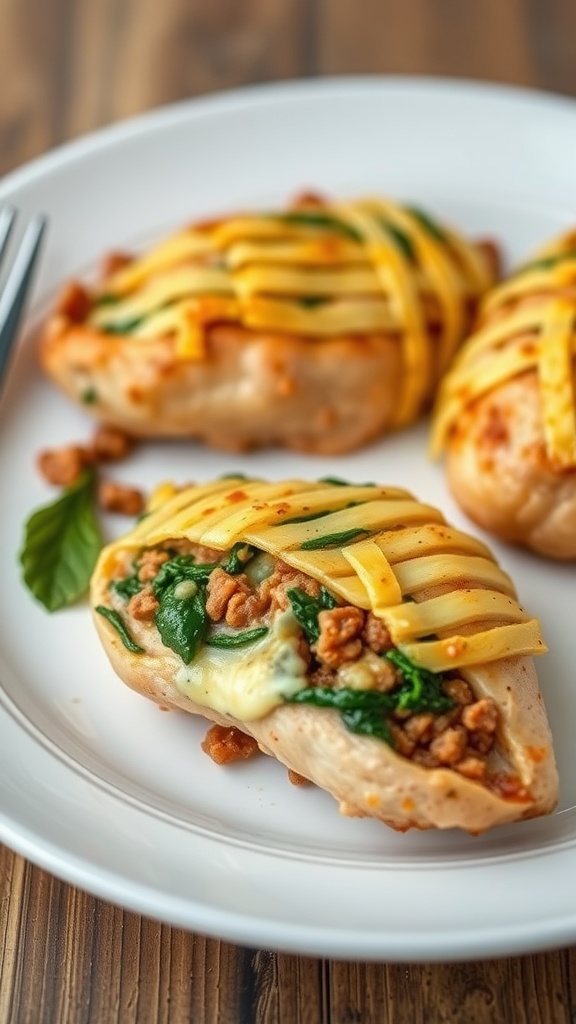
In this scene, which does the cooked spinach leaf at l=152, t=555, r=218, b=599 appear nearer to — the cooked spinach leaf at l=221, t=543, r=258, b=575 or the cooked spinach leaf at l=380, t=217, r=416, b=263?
the cooked spinach leaf at l=221, t=543, r=258, b=575

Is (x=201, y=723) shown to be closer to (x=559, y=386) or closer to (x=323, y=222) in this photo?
(x=559, y=386)

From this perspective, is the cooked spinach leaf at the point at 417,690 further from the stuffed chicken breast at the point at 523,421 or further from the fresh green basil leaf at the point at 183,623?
the stuffed chicken breast at the point at 523,421

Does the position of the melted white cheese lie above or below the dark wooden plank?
below

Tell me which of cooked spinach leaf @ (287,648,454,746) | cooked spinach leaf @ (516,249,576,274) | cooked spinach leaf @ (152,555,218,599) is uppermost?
cooked spinach leaf @ (516,249,576,274)

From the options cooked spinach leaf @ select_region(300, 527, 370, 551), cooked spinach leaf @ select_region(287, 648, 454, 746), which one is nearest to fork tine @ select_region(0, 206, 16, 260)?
cooked spinach leaf @ select_region(300, 527, 370, 551)

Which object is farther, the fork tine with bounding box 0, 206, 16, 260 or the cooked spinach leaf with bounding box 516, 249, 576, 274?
the fork tine with bounding box 0, 206, 16, 260

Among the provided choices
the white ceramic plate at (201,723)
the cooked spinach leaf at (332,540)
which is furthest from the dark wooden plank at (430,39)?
the cooked spinach leaf at (332,540)
